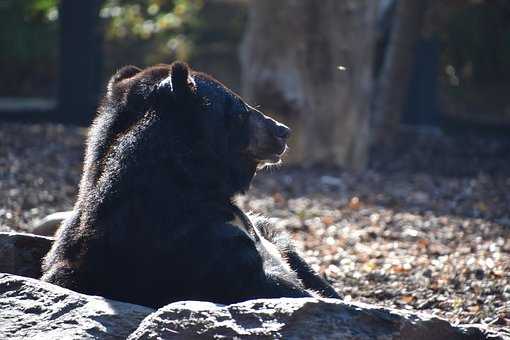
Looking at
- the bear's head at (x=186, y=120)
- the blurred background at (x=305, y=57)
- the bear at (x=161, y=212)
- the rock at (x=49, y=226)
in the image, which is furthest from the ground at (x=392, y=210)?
the bear's head at (x=186, y=120)

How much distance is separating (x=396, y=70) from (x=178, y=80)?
29.5 ft

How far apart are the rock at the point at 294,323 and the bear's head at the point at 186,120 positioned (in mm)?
1025

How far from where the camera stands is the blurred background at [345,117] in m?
7.42

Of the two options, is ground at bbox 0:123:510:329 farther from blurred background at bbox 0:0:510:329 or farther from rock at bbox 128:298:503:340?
rock at bbox 128:298:503:340

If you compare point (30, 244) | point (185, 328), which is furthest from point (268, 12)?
point (185, 328)

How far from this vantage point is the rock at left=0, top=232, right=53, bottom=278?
17.0 ft

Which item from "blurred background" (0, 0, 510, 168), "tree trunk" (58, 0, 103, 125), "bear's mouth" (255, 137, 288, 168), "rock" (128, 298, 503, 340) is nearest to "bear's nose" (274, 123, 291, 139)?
"bear's mouth" (255, 137, 288, 168)

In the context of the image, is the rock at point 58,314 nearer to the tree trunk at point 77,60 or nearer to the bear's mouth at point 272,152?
the bear's mouth at point 272,152

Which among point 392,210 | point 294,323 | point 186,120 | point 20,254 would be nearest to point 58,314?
point 294,323

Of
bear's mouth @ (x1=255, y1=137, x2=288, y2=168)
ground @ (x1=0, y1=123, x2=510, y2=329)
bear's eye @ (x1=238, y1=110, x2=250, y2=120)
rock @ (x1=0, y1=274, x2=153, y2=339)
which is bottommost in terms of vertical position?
ground @ (x1=0, y1=123, x2=510, y2=329)

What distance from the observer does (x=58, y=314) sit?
389 centimetres

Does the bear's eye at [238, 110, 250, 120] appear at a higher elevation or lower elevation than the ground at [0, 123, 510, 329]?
higher

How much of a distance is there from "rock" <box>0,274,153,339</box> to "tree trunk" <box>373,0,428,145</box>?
958cm

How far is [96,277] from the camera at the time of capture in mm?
4457
